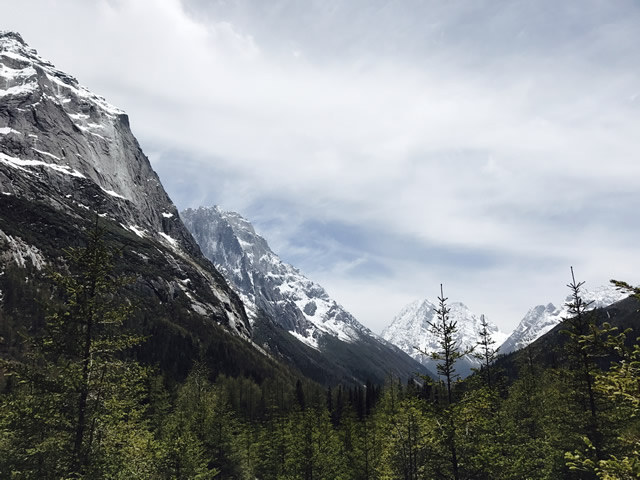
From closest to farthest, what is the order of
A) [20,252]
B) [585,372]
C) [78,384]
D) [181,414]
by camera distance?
1. [78,384]
2. [585,372]
3. [181,414]
4. [20,252]

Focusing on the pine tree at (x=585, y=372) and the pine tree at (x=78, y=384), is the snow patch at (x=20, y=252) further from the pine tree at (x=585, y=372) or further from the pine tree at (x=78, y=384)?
the pine tree at (x=585, y=372)

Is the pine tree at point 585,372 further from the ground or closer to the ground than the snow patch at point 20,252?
closer to the ground

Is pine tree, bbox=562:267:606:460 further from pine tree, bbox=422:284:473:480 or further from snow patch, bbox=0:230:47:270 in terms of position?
snow patch, bbox=0:230:47:270

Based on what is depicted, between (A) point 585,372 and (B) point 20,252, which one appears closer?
(A) point 585,372

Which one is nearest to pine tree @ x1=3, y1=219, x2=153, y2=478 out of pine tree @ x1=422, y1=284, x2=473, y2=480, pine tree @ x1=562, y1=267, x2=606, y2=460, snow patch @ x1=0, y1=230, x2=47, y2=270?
pine tree @ x1=422, y1=284, x2=473, y2=480

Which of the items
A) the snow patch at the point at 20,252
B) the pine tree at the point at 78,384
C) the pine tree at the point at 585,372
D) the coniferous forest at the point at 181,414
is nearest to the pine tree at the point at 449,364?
the coniferous forest at the point at 181,414

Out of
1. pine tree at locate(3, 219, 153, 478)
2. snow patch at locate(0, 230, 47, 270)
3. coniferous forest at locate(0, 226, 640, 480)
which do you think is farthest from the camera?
snow patch at locate(0, 230, 47, 270)

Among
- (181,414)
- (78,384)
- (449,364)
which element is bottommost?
(181,414)

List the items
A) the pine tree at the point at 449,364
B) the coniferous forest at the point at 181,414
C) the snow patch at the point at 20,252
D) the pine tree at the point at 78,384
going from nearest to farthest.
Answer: the coniferous forest at the point at 181,414 → the pine tree at the point at 78,384 → the pine tree at the point at 449,364 → the snow patch at the point at 20,252

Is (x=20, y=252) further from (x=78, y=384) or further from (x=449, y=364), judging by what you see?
(x=449, y=364)

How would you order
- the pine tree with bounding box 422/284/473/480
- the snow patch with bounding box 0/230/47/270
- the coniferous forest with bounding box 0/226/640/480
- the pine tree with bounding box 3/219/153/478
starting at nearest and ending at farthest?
the coniferous forest with bounding box 0/226/640/480
the pine tree with bounding box 3/219/153/478
the pine tree with bounding box 422/284/473/480
the snow patch with bounding box 0/230/47/270

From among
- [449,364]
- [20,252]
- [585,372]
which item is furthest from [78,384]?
[20,252]

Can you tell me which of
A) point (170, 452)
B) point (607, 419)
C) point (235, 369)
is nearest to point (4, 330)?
point (235, 369)

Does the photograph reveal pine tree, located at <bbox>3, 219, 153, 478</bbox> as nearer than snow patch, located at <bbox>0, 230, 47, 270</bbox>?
Yes
